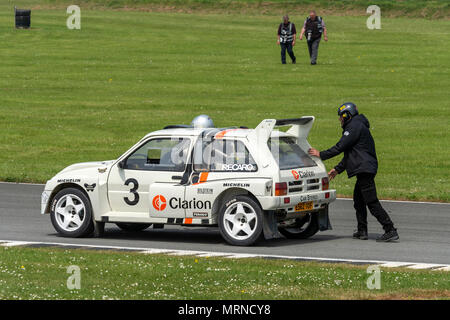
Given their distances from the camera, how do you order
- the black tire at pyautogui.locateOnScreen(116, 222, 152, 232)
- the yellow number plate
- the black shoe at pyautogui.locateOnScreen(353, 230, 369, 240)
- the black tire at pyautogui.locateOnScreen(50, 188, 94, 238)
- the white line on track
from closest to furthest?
the white line on track
the yellow number plate
the black tire at pyautogui.locateOnScreen(50, 188, 94, 238)
the black shoe at pyautogui.locateOnScreen(353, 230, 369, 240)
the black tire at pyautogui.locateOnScreen(116, 222, 152, 232)

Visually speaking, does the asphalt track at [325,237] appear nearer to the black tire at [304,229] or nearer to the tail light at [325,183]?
the black tire at [304,229]

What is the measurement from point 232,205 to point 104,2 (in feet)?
205

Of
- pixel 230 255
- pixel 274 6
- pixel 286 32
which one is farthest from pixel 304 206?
pixel 274 6

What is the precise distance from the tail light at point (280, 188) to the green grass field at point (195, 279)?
3.91ft

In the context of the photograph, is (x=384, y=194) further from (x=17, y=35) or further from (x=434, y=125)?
(x=17, y=35)

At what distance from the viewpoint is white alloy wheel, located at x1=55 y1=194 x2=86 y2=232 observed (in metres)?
14.0

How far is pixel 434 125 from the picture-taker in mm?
27484

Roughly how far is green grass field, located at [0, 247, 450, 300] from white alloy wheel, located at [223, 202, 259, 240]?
3.55 feet

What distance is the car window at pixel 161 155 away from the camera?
13.6 metres

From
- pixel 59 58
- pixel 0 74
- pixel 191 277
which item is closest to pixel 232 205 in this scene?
pixel 191 277

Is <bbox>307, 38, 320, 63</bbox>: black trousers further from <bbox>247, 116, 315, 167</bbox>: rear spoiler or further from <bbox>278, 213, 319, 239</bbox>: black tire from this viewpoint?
<bbox>247, 116, 315, 167</bbox>: rear spoiler

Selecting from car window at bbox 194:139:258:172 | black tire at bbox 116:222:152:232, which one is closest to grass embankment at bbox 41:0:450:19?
black tire at bbox 116:222:152:232

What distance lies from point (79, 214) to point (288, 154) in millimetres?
3170

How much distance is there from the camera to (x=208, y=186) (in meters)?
13.3
